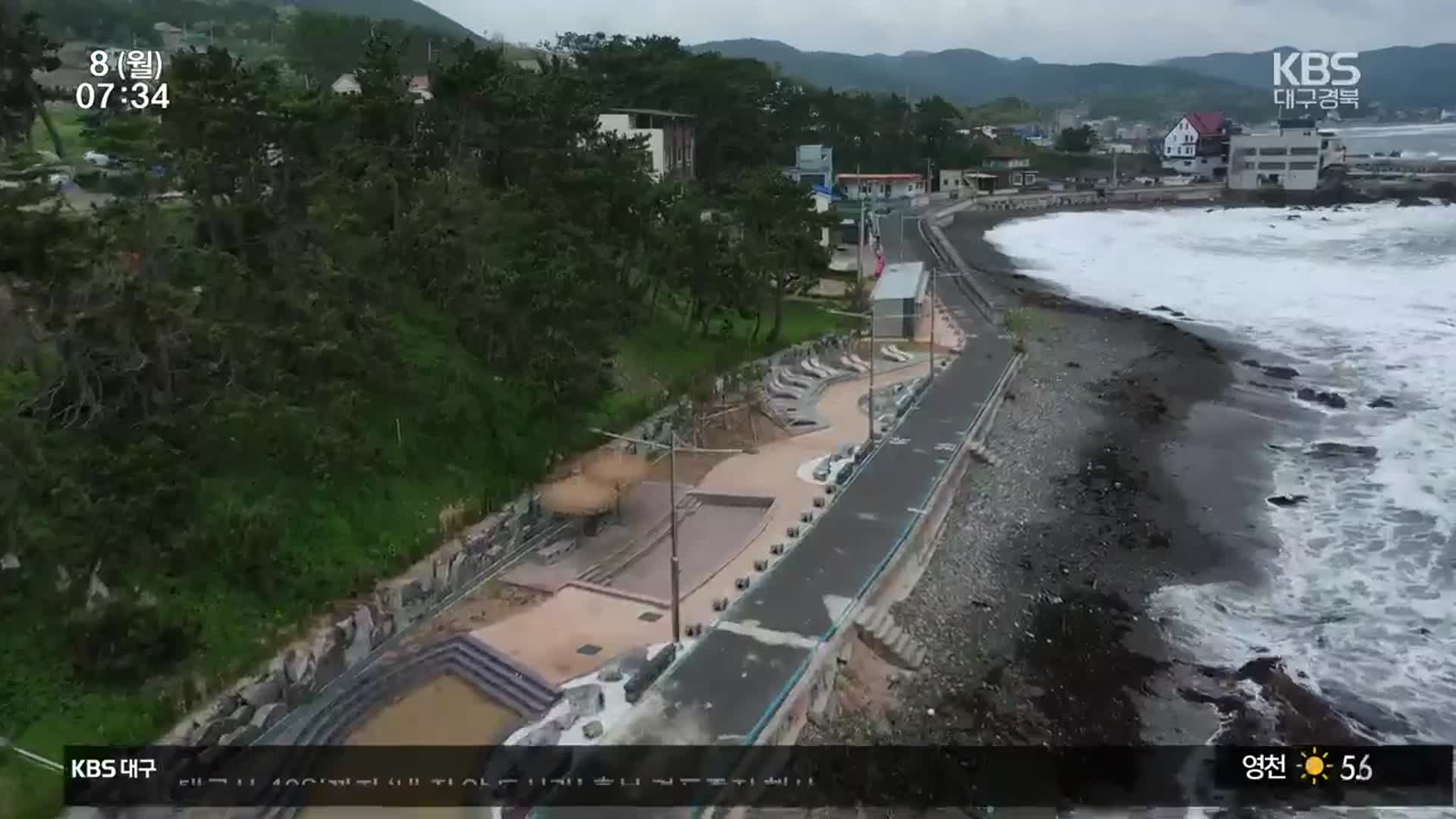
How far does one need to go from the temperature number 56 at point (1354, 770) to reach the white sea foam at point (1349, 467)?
3.77ft

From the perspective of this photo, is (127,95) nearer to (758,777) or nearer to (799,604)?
(799,604)

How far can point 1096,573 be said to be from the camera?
21.3 meters

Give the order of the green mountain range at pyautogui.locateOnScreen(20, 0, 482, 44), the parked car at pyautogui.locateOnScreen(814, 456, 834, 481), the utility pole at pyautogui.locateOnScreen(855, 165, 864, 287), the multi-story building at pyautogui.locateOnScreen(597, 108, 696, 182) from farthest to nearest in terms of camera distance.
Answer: the green mountain range at pyautogui.locateOnScreen(20, 0, 482, 44)
the multi-story building at pyautogui.locateOnScreen(597, 108, 696, 182)
the utility pole at pyautogui.locateOnScreen(855, 165, 864, 287)
the parked car at pyautogui.locateOnScreen(814, 456, 834, 481)

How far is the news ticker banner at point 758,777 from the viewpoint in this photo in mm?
12484

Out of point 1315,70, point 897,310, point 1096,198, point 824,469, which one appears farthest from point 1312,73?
point 824,469

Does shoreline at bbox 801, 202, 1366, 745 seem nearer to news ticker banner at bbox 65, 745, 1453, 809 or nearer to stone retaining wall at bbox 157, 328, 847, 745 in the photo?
news ticker banner at bbox 65, 745, 1453, 809

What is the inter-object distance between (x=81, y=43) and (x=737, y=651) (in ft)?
215

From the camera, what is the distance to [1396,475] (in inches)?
1083

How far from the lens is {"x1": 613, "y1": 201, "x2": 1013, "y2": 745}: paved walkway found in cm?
1371

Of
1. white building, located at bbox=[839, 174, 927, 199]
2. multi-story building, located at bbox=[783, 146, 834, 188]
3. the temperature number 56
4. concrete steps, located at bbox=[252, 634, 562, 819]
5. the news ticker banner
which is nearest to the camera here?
the news ticker banner

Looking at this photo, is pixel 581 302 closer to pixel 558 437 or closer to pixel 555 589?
pixel 558 437

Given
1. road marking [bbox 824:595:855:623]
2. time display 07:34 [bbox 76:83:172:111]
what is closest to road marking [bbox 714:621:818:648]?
road marking [bbox 824:595:855:623]

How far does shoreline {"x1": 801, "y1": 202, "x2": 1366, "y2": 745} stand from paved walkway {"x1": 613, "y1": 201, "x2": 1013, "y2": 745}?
1001 millimetres

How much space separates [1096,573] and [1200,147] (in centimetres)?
11770
